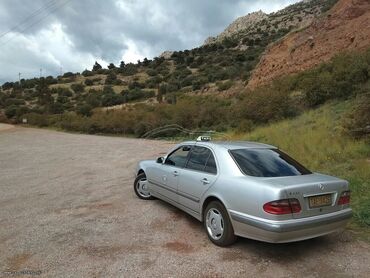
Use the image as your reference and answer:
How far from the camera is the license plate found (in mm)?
5195

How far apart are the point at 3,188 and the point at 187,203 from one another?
6390 mm

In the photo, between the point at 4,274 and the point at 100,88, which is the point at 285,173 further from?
the point at 100,88

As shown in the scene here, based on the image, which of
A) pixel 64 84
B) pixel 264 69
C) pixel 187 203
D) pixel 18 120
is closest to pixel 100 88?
pixel 64 84

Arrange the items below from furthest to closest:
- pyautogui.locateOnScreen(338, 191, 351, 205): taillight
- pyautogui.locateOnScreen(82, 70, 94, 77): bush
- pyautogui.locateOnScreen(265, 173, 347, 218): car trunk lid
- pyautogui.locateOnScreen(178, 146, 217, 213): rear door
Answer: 1. pyautogui.locateOnScreen(82, 70, 94, 77): bush
2. pyautogui.locateOnScreen(178, 146, 217, 213): rear door
3. pyautogui.locateOnScreen(338, 191, 351, 205): taillight
4. pyautogui.locateOnScreen(265, 173, 347, 218): car trunk lid

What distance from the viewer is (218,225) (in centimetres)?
579

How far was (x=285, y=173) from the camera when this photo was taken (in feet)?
19.1

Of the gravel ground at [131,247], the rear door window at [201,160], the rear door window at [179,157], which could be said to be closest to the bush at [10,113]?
the gravel ground at [131,247]

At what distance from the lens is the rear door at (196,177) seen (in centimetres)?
611

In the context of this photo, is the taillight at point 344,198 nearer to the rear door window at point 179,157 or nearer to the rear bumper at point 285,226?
the rear bumper at point 285,226

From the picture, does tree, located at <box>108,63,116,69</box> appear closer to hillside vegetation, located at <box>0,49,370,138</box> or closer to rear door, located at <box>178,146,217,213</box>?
hillside vegetation, located at <box>0,49,370,138</box>

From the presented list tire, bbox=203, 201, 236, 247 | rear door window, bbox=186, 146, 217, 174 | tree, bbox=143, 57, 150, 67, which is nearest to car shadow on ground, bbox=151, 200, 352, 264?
tire, bbox=203, 201, 236, 247

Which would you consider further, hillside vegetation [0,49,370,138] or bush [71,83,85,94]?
bush [71,83,85,94]

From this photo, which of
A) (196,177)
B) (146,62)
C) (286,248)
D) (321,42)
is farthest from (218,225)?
(146,62)

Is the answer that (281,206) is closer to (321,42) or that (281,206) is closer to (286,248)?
(286,248)
